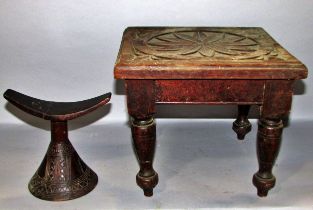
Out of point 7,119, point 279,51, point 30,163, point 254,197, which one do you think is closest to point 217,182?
point 254,197

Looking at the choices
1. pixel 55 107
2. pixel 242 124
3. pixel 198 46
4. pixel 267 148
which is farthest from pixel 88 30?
pixel 267 148

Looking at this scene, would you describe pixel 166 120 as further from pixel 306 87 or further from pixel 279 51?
pixel 279 51

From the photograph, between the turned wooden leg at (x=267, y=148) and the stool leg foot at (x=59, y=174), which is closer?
the turned wooden leg at (x=267, y=148)

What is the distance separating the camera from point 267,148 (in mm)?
1795

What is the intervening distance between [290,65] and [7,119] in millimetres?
1528

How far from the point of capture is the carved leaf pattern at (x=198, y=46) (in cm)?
177

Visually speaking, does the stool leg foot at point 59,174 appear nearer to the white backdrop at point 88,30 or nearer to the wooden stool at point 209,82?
the wooden stool at point 209,82

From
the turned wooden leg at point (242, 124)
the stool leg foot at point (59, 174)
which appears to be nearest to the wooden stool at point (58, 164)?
the stool leg foot at point (59, 174)

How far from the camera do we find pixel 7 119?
2.60 metres

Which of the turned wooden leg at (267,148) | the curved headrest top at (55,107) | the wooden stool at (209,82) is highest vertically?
the wooden stool at (209,82)

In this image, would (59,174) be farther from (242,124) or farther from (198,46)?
(242,124)

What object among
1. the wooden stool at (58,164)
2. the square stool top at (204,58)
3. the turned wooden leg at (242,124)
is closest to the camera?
the square stool top at (204,58)

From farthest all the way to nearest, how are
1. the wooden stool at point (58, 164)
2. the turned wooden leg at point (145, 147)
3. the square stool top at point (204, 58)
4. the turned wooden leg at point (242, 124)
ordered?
1. the turned wooden leg at point (242, 124)
2. the wooden stool at point (58, 164)
3. the turned wooden leg at point (145, 147)
4. the square stool top at point (204, 58)

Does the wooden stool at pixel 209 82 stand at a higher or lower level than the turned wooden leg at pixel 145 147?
higher
